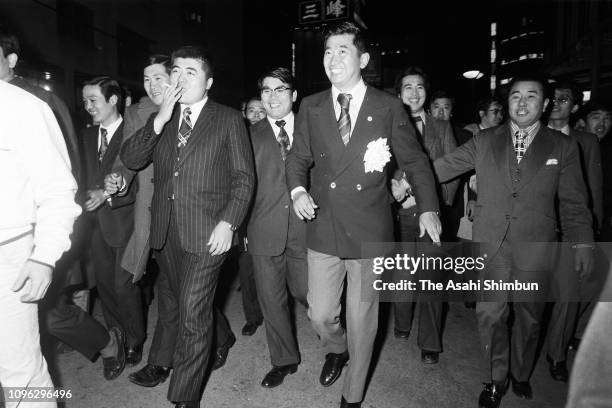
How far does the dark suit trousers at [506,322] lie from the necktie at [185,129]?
90.2 inches

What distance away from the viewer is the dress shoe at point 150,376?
2.89 metres

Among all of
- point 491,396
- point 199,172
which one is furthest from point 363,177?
point 491,396

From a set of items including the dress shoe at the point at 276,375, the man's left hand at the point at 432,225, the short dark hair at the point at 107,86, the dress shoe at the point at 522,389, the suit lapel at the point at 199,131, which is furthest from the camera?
the short dark hair at the point at 107,86

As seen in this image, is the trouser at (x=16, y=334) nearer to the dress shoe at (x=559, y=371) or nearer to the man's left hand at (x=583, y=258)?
the man's left hand at (x=583, y=258)

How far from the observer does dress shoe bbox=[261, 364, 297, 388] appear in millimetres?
2943

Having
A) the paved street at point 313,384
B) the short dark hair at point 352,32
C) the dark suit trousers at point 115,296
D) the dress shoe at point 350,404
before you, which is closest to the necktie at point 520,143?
the short dark hair at point 352,32

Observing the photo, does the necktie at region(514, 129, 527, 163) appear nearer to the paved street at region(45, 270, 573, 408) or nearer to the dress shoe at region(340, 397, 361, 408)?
the paved street at region(45, 270, 573, 408)

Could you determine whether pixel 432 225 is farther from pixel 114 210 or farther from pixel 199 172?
pixel 114 210

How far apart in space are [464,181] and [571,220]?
1.69 meters

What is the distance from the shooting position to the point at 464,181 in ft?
14.2

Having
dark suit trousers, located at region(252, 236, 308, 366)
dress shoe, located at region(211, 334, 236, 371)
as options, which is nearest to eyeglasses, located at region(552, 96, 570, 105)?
dark suit trousers, located at region(252, 236, 308, 366)

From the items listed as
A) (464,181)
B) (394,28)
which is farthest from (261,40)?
(464,181)

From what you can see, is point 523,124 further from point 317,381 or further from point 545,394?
point 317,381

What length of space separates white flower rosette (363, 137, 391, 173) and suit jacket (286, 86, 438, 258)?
3 centimetres
